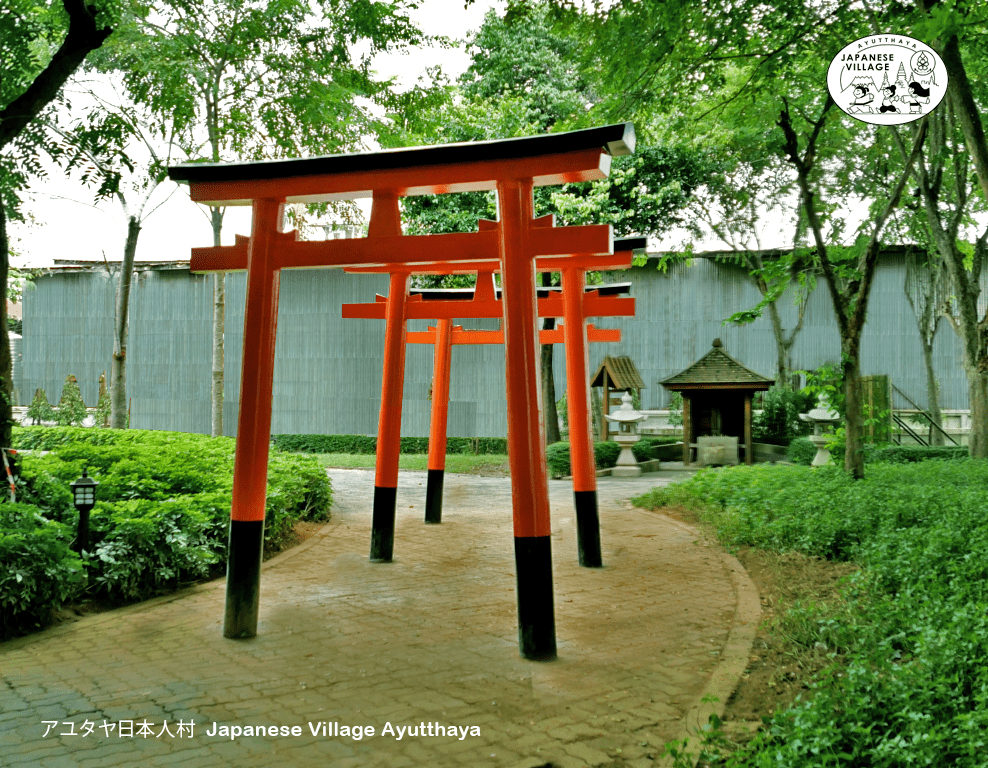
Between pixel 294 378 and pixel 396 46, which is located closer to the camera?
pixel 396 46

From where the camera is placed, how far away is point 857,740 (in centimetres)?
331

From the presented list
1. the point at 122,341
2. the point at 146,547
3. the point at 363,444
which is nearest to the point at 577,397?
the point at 146,547

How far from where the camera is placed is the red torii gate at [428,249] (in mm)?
5148

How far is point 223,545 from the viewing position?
7426 mm

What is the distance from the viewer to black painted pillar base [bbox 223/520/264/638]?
550 cm

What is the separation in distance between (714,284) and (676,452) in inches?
205

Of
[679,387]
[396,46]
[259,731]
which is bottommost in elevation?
[259,731]

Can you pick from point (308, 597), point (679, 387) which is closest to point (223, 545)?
point (308, 597)

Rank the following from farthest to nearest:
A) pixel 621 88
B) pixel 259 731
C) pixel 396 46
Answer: pixel 396 46 < pixel 621 88 < pixel 259 731

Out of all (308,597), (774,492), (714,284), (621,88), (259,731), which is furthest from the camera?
(714,284)

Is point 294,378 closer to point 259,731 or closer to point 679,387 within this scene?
point 679,387

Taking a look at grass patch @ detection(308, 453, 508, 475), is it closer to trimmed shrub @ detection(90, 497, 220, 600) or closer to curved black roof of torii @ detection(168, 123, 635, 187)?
trimmed shrub @ detection(90, 497, 220, 600)

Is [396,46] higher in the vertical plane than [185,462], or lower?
higher

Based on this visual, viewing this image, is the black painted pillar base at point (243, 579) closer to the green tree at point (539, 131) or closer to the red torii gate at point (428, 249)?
the red torii gate at point (428, 249)
